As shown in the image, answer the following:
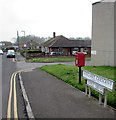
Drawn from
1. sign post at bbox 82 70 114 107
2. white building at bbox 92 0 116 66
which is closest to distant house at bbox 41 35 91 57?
white building at bbox 92 0 116 66

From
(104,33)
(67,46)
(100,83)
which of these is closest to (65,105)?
(100,83)

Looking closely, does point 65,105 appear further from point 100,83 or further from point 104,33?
point 104,33

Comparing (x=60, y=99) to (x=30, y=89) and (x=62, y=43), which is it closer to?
(x=30, y=89)

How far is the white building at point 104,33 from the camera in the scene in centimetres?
1407

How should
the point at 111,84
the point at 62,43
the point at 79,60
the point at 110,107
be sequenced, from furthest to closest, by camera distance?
the point at 62,43, the point at 79,60, the point at 110,107, the point at 111,84

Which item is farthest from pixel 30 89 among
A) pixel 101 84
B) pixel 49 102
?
pixel 101 84

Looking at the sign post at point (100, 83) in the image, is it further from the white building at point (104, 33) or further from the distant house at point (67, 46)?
the distant house at point (67, 46)

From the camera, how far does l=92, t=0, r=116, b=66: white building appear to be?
14.1m

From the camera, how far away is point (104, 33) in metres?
15.0

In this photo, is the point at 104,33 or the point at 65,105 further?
the point at 104,33

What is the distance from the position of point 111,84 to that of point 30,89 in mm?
4200

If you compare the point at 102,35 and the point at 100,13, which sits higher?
the point at 100,13

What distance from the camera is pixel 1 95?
689 centimetres

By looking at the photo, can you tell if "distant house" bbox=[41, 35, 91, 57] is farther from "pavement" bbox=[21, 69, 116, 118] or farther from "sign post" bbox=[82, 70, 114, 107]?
"sign post" bbox=[82, 70, 114, 107]
